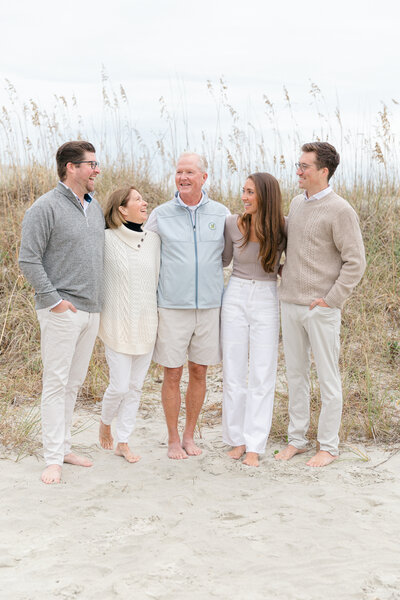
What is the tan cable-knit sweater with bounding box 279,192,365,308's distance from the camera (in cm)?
409

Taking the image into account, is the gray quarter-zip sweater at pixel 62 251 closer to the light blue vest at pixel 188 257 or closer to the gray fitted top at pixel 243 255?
the light blue vest at pixel 188 257

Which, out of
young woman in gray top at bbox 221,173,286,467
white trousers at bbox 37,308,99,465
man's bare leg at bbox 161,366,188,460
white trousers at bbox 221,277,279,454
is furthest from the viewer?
man's bare leg at bbox 161,366,188,460

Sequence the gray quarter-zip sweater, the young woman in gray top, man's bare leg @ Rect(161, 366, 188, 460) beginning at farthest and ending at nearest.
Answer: man's bare leg @ Rect(161, 366, 188, 460) < the young woman in gray top < the gray quarter-zip sweater

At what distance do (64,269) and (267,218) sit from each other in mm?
1359

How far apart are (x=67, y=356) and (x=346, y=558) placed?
1.98m

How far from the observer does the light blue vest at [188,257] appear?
4.30 meters

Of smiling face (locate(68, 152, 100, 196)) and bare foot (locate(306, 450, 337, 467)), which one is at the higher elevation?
smiling face (locate(68, 152, 100, 196))

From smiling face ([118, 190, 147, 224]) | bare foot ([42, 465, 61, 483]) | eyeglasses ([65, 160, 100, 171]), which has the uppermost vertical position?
eyeglasses ([65, 160, 100, 171])

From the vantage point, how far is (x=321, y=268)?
4.18m

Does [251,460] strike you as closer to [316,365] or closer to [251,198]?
[316,365]

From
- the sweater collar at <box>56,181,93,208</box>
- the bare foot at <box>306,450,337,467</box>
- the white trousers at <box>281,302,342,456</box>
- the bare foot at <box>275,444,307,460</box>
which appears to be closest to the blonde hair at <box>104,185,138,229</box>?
the sweater collar at <box>56,181,93,208</box>

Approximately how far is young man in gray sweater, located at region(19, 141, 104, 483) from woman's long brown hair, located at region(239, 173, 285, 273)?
1035mm

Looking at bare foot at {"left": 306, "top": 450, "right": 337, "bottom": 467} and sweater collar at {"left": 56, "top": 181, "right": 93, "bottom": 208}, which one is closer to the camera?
sweater collar at {"left": 56, "top": 181, "right": 93, "bottom": 208}

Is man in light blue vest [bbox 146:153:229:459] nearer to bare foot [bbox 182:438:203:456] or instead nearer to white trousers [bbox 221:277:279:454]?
white trousers [bbox 221:277:279:454]
